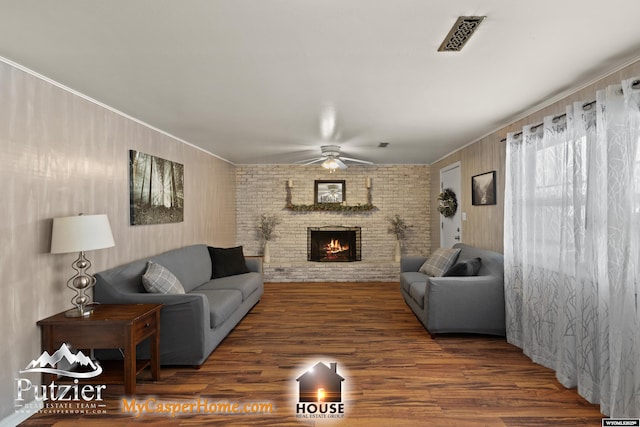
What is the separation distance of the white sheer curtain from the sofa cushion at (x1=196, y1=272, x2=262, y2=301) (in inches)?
119

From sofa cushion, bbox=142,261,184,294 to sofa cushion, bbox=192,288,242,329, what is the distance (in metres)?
0.39

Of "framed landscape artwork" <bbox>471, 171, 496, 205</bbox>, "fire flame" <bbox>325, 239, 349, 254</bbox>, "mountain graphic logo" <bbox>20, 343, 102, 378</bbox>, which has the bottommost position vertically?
"mountain graphic logo" <bbox>20, 343, 102, 378</bbox>

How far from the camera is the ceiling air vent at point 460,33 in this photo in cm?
197

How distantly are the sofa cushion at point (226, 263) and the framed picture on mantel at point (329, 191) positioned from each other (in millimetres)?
2767

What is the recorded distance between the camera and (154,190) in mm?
4414

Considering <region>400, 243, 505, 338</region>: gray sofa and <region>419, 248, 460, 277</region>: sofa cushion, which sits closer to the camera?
<region>400, 243, 505, 338</region>: gray sofa

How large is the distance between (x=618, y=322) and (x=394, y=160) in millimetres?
5353

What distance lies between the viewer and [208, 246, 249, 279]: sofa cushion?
5430 mm

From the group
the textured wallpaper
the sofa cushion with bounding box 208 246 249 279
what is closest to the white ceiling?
the textured wallpaper

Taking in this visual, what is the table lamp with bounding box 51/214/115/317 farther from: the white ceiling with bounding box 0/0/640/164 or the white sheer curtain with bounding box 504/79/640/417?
the white sheer curtain with bounding box 504/79/640/417

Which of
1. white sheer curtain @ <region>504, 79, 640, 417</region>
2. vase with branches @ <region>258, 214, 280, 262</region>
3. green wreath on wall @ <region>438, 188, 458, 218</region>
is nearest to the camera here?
white sheer curtain @ <region>504, 79, 640, 417</region>

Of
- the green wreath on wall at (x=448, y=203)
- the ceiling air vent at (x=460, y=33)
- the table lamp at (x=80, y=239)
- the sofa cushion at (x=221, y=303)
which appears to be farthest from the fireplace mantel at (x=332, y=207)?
the ceiling air vent at (x=460, y=33)

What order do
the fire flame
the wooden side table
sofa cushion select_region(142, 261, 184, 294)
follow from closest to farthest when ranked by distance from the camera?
the wooden side table < sofa cushion select_region(142, 261, 184, 294) < the fire flame

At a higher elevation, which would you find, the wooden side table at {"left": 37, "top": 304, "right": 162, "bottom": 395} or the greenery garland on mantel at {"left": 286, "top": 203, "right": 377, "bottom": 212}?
the greenery garland on mantel at {"left": 286, "top": 203, "right": 377, "bottom": 212}
